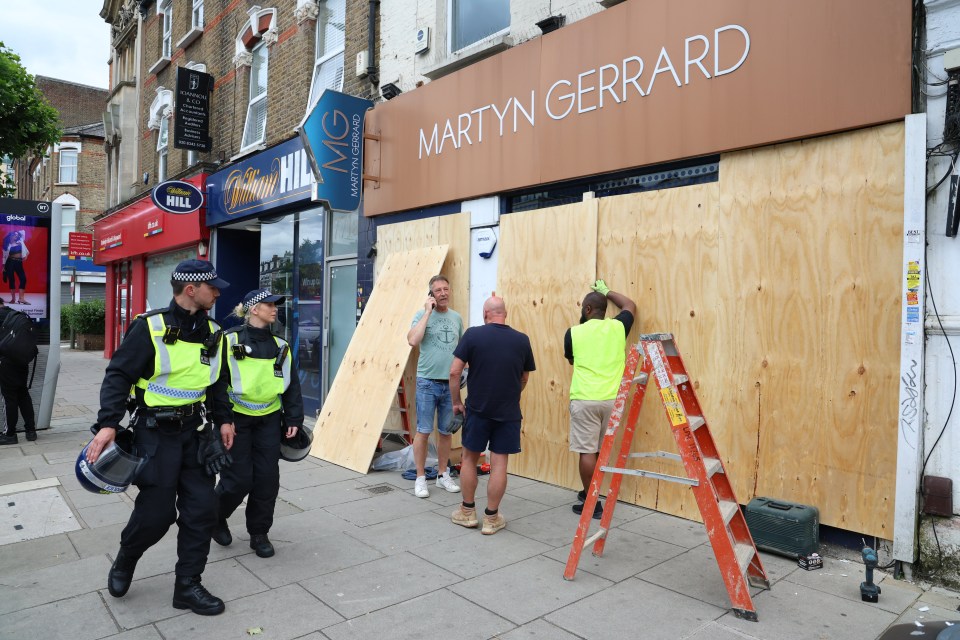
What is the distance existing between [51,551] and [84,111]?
5176 centimetres

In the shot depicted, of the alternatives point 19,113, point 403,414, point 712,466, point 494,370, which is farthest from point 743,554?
point 19,113

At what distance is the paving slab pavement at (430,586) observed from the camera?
11.3 feet

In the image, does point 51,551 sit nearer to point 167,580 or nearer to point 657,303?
point 167,580

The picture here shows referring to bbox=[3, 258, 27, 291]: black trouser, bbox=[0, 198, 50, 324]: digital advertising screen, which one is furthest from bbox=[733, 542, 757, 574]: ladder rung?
bbox=[3, 258, 27, 291]: black trouser

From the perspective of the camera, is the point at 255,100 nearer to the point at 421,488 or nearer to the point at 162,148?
the point at 162,148

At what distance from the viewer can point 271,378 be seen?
4.41 meters

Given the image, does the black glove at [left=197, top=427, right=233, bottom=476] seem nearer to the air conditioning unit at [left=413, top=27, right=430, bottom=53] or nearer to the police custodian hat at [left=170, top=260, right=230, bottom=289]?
the police custodian hat at [left=170, top=260, right=230, bottom=289]

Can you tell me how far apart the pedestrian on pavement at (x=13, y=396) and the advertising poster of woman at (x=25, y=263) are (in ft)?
2.50

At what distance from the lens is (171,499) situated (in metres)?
3.69

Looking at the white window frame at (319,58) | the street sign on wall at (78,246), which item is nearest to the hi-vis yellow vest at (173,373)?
the white window frame at (319,58)

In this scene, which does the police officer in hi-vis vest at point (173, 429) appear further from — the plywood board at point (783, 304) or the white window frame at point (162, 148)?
the white window frame at point (162, 148)

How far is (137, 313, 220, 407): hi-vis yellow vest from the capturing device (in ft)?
11.9

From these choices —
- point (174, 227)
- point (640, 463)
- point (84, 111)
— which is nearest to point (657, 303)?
point (640, 463)

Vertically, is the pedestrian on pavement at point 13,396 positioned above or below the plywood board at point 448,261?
below
